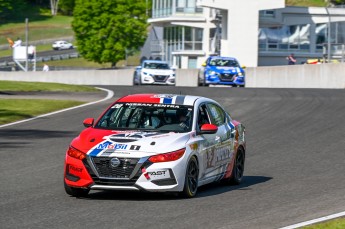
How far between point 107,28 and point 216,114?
88.1 m

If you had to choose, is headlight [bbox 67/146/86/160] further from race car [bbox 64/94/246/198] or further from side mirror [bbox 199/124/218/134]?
side mirror [bbox 199/124/218/134]

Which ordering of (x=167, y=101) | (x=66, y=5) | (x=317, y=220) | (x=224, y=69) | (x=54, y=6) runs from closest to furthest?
(x=317, y=220), (x=167, y=101), (x=224, y=69), (x=66, y=5), (x=54, y=6)

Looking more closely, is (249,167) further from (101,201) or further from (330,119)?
(330,119)

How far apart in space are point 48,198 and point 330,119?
650 inches

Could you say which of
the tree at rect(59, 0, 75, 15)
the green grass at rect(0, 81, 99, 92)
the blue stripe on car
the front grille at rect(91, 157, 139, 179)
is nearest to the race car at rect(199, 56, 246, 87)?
the green grass at rect(0, 81, 99, 92)

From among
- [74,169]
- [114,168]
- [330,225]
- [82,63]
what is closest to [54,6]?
[82,63]

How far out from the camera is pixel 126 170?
13172mm

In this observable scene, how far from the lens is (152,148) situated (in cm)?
1321

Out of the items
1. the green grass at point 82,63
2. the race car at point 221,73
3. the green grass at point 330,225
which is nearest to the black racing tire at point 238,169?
the green grass at point 330,225

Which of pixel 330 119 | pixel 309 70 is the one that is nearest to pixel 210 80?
pixel 309 70

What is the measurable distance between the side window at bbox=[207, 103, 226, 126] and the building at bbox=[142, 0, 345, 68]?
7183 centimetres

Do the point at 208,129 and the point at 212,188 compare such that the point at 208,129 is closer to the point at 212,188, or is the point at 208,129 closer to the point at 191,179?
the point at 191,179

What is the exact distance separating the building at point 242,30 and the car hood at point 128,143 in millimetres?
73911

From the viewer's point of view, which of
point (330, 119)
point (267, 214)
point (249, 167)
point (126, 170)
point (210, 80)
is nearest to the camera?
point (267, 214)
